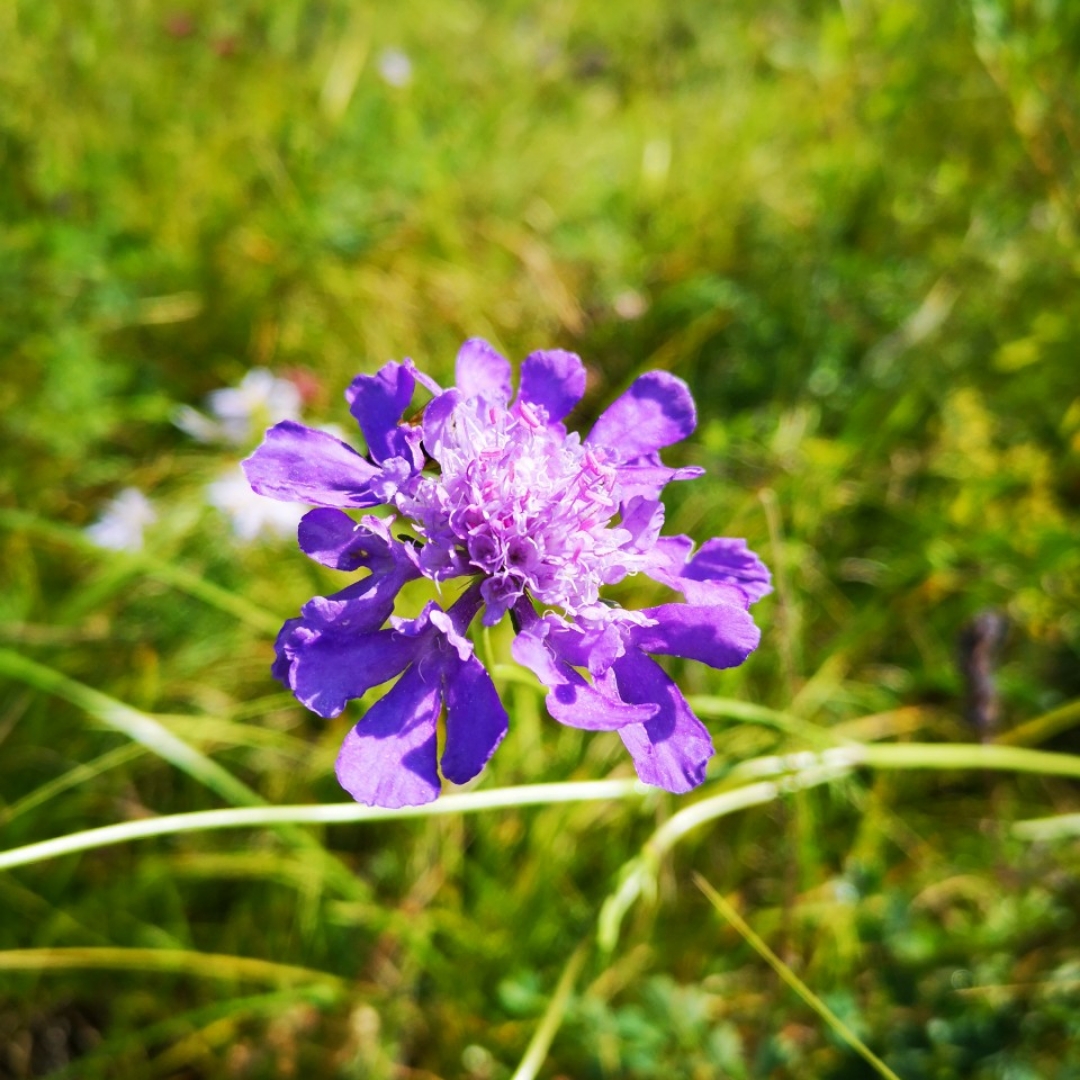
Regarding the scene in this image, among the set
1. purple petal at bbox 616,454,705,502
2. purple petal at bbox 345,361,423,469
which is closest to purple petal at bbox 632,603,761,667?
purple petal at bbox 616,454,705,502

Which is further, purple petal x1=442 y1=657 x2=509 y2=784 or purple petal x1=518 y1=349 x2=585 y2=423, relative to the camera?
purple petal x1=518 y1=349 x2=585 y2=423

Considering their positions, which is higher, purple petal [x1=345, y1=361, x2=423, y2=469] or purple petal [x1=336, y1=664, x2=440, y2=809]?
purple petal [x1=345, y1=361, x2=423, y2=469]

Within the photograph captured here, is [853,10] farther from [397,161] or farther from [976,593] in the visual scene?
[976,593]

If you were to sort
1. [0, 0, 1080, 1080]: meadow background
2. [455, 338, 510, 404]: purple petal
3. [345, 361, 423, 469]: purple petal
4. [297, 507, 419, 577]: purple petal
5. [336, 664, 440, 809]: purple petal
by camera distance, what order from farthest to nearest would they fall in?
1. [0, 0, 1080, 1080]: meadow background
2. [455, 338, 510, 404]: purple petal
3. [345, 361, 423, 469]: purple petal
4. [297, 507, 419, 577]: purple petal
5. [336, 664, 440, 809]: purple petal

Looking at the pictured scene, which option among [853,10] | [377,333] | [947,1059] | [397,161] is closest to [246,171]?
[397,161]

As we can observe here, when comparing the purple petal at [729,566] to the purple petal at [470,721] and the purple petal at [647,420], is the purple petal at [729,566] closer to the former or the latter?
the purple petal at [647,420]

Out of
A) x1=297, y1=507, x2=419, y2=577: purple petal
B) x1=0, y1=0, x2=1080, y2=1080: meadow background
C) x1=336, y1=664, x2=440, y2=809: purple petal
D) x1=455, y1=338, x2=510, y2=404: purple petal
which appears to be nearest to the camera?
x1=336, y1=664, x2=440, y2=809: purple petal

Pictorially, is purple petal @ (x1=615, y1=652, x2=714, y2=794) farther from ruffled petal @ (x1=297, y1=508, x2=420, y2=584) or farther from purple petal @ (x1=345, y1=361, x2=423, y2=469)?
purple petal @ (x1=345, y1=361, x2=423, y2=469)
